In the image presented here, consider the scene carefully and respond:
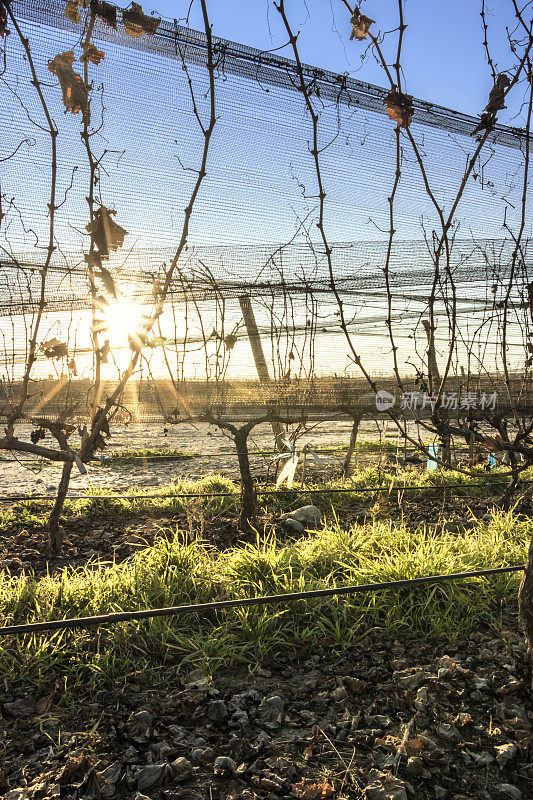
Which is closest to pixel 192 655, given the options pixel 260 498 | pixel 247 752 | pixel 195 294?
pixel 247 752

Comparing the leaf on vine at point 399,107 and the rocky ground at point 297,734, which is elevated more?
the leaf on vine at point 399,107

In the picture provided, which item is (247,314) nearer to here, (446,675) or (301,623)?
(301,623)

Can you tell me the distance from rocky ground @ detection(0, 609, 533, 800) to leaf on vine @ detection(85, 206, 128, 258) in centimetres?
168

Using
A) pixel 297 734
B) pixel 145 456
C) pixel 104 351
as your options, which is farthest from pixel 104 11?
pixel 145 456

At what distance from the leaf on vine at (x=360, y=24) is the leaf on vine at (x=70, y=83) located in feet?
3.27

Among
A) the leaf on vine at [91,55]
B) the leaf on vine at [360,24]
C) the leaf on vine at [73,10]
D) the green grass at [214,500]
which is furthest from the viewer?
the green grass at [214,500]

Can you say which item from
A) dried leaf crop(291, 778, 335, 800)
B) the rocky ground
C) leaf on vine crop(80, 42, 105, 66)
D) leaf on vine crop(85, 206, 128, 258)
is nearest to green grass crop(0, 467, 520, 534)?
the rocky ground

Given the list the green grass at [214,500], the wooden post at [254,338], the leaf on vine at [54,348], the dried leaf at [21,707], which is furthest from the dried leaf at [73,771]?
the wooden post at [254,338]

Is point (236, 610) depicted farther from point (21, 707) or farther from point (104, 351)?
point (104, 351)

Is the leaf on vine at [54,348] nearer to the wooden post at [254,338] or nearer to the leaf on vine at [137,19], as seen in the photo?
the leaf on vine at [137,19]

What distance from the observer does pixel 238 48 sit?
3.73m

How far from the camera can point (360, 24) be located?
1.79 m

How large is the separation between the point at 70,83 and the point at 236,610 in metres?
2.26

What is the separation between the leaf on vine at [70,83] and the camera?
197cm
